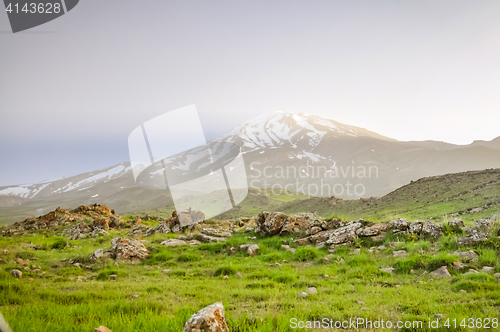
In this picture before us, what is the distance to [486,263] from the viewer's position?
7.60 meters

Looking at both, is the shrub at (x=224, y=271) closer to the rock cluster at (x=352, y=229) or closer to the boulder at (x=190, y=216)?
the rock cluster at (x=352, y=229)

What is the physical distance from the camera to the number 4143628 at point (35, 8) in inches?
113

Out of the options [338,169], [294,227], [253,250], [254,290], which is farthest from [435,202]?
[338,169]

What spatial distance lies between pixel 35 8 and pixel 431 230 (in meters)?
14.2

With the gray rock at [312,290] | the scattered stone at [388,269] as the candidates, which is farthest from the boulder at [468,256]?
the gray rock at [312,290]

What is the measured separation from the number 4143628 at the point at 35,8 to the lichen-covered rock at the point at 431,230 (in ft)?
45.5

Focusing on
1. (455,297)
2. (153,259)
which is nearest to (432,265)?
(455,297)

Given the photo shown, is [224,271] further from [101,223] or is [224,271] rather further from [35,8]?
[101,223]

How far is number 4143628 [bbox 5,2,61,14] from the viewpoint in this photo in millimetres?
2867

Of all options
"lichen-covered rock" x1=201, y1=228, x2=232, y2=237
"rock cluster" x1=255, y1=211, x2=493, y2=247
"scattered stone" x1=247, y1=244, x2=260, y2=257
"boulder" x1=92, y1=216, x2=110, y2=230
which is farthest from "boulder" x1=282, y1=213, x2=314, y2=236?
"boulder" x1=92, y1=216, x2=110, y2=230

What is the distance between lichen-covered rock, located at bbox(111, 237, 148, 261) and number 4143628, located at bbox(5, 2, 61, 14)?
10.6 meters

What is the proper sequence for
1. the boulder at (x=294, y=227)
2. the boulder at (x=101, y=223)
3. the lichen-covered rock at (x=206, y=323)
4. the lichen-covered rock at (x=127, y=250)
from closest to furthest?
the lichen-covered rock at (x=206, y=323), the lichen-covered rock at (x=127, y=250), the boulder at (x=294, y=227), the boulder at (x=101, y=223)

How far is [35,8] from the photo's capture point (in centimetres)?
290

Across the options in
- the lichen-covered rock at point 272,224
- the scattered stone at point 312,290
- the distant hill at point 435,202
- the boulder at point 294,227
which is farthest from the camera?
the distant hill at point 435,202
